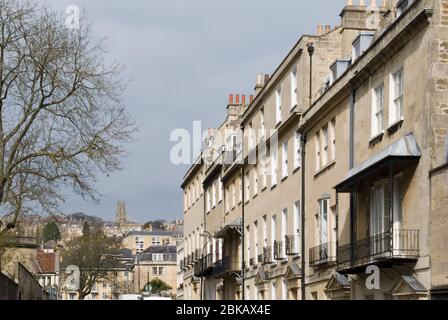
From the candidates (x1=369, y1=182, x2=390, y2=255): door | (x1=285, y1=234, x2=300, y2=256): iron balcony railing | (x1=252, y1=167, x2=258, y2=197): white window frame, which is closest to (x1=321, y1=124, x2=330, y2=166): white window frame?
(x1=285, y1=234, x2=300, y2=256): iron balcony railing

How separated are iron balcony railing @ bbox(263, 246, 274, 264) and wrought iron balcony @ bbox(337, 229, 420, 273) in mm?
12243

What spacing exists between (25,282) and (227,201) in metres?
15.8

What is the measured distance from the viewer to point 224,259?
160 feet

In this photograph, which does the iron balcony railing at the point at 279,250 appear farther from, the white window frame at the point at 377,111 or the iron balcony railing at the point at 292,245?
the white window frame at the point at 377,111

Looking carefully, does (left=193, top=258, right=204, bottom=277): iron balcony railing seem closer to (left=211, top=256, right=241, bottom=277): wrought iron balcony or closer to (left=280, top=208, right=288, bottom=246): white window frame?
(left=211, top=256, right=241, bottom=277): wrought iron balcony

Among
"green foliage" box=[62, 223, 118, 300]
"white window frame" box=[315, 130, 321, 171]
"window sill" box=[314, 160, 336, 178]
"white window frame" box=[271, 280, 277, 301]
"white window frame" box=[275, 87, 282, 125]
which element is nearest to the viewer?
"window sill" box=[314, 160, 336, 178]

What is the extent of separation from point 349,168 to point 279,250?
9.70m

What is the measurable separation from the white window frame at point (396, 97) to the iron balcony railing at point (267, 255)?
1548 centimetres

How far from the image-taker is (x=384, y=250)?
70.9 ft

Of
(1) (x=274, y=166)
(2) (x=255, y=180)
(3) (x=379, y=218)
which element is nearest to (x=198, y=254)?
(2) (x=255, y=180)

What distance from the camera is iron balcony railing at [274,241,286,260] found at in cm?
3552

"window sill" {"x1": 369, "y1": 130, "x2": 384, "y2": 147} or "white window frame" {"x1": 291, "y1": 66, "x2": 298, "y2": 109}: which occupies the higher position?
"white window frame" {"x1": 291, "y1": 66, "x2": 298, "y2": 109}

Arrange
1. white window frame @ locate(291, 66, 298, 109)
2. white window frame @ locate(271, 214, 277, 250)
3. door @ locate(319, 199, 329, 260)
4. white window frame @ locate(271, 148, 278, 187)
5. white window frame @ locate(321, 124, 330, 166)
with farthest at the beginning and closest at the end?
white window frame @ locate(271, 148, 278, 187) < white window frame @ locate(271, 214, 277, 250) < white window frame @ locate(291, 66, 298, 109) < white window frame @ locate(321, 124, 330, 166) < door @ locate(319, 199, 329, 260)
